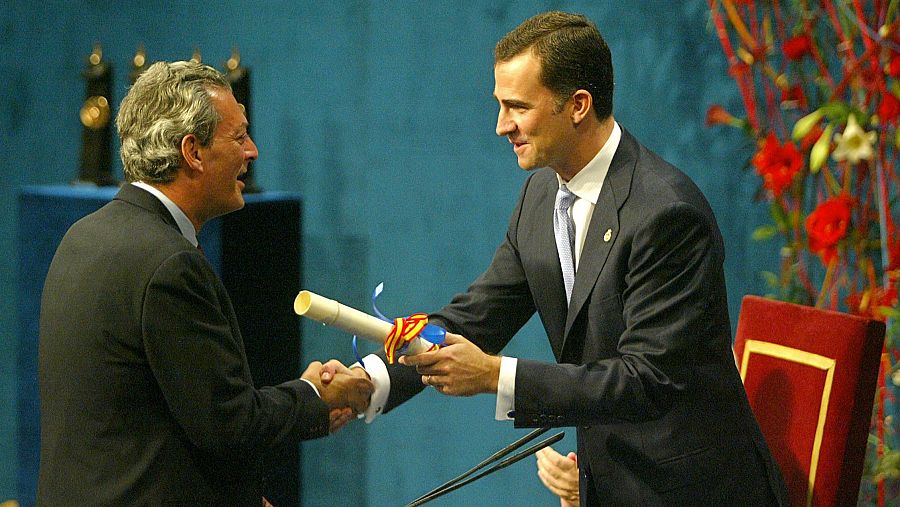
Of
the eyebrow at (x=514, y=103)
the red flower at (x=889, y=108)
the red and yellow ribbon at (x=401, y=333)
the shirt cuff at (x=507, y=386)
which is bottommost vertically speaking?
the shirt cuff at (x=507, y=386)

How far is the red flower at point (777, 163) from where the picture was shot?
312cm

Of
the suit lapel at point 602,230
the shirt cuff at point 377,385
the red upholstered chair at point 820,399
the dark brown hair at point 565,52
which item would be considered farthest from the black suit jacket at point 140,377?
the red upholstered chair at point 820,399

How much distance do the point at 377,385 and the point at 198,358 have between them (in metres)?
0.65

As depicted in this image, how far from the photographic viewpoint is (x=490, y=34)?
3600 mm

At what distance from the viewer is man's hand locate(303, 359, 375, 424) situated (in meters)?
2.32

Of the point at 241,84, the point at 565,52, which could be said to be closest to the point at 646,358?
the point at 565,52

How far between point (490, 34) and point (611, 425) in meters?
1.66

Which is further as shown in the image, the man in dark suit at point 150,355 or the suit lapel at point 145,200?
the suit lapel at point 145,200

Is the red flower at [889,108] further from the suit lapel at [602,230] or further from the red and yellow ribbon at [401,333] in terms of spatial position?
the red and yellow ribbon at [401,333]

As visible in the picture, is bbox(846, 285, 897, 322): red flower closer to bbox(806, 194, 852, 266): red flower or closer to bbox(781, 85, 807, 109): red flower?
bbox(806, 194, 852, 266): red flower

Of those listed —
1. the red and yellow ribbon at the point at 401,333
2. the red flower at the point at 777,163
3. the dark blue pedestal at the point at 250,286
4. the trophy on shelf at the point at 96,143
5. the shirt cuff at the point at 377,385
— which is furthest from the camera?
the trophy on shelf at the point at 96,143

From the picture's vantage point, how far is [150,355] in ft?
6.31

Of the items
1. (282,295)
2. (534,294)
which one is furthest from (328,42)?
(534,294)

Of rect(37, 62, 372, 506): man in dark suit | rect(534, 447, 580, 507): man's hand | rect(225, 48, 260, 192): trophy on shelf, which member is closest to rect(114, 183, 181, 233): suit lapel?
rect(37, 62, 372, 506): man in dark suit
